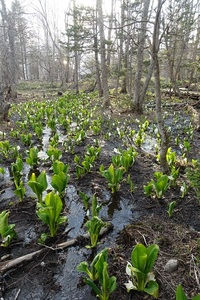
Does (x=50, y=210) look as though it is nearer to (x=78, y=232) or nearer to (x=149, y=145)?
(x=78, y=232)

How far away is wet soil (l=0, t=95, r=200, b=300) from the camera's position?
2.13 metres

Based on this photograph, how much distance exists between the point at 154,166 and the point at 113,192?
54.3 inches

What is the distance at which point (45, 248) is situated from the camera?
256 centimetres

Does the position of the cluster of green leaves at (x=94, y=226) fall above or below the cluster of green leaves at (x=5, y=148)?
below

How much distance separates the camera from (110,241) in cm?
274

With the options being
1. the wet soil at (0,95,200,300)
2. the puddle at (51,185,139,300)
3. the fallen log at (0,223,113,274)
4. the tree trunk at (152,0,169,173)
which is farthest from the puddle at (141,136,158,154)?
the fallen log at (0,223,113,274)

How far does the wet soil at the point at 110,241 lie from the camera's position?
213 cm

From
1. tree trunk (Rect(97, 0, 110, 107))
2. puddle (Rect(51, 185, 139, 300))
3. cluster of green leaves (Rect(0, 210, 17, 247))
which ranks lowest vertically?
puddle (Rect(51, 185, 139, 300))

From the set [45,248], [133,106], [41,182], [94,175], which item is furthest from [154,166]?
[133,106]

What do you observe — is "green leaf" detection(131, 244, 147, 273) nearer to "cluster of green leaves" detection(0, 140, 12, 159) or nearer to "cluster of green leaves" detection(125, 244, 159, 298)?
"cluster of green leaves" detection(125, 244, 159, 298)

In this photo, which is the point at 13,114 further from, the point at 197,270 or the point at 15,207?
the point at 197,270

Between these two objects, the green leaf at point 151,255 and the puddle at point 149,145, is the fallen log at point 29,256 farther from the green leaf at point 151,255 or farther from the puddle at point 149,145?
the puddle at point 149,145

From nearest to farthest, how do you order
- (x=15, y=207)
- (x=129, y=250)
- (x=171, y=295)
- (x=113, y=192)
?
(x=171, y=295) < (x=129, y=250) < (x=15, y=207) < (x=113, y=192)

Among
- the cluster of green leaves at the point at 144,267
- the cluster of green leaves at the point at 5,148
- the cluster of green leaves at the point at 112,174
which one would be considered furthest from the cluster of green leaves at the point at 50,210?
the cluster of green leaves at the point at 5,148
